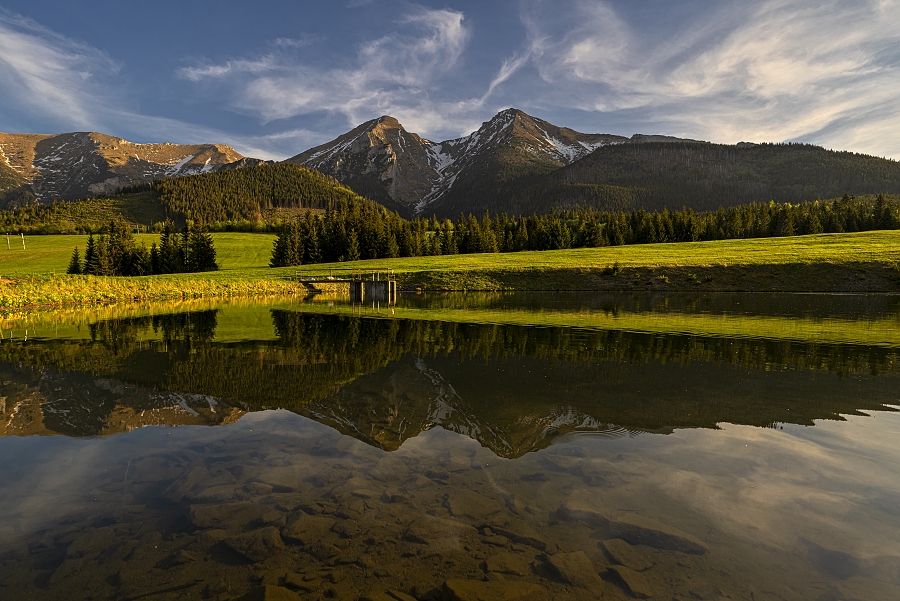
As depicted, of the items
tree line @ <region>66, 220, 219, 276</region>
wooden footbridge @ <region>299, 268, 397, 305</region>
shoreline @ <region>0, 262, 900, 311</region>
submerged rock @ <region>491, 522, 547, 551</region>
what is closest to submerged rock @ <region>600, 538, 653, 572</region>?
submerged rock @ <region>491, 522, 547, 551</region>

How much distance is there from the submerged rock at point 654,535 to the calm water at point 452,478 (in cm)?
3

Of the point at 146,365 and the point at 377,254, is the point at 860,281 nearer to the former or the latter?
the point at 146,365

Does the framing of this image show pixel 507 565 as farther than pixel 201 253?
No

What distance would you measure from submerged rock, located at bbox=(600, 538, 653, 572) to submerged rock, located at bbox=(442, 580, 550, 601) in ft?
3.60

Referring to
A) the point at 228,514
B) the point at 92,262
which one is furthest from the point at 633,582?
the point at 92,262

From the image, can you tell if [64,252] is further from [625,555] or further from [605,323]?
[625,555]

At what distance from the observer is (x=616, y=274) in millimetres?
67125

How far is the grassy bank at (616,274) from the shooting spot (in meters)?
52.9

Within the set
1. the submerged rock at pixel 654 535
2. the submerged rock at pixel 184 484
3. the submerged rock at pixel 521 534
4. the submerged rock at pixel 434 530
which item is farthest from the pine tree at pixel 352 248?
the submerged rock at pixel 654 535

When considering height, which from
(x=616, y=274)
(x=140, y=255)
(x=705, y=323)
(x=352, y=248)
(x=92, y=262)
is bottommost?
(x=705, y=323)

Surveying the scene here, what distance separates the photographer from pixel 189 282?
6019cm

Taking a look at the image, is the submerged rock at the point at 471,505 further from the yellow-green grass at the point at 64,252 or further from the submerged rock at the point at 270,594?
the yellow-green grass at the point at 64,252

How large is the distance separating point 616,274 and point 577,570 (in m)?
67.3

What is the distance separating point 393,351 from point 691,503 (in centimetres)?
1352
